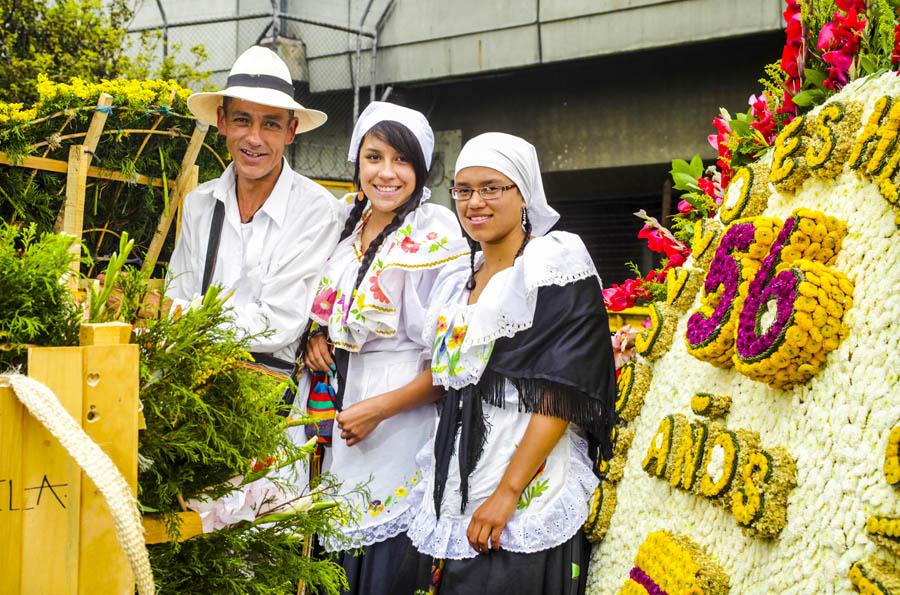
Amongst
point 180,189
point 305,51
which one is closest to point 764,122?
point 180,189

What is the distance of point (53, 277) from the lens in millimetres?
1416

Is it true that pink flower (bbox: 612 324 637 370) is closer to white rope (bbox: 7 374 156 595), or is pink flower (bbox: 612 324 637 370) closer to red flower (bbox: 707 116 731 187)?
red flower (bbox: 707 116 731 187)

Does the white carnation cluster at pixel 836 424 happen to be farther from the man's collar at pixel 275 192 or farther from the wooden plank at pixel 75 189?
the wooden plank at pixel 75 189

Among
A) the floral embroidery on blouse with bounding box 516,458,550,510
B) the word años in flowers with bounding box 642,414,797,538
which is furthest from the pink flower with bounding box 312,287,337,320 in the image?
the word años in flowers with bounding box 642,414,797,538

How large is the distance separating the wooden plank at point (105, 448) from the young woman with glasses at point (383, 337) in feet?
5.37

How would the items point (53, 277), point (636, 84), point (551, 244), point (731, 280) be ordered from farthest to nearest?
point (636, 84)
point (551, 244)
point (731, 280)
point (53, 277)

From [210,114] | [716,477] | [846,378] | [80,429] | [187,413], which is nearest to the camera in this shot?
[80,429]

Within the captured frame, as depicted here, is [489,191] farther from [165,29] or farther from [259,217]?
[165,29]

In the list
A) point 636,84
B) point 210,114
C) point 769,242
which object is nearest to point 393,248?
point 210,114

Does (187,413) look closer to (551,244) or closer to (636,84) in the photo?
(551,244)

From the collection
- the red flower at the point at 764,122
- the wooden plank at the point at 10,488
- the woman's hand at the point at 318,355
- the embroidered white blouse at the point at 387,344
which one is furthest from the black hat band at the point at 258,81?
the wooden plank at the point at 10,488

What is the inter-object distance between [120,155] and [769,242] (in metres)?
2.36

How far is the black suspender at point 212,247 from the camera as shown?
3236 millimetres

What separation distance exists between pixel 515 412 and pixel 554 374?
17 centimetres
